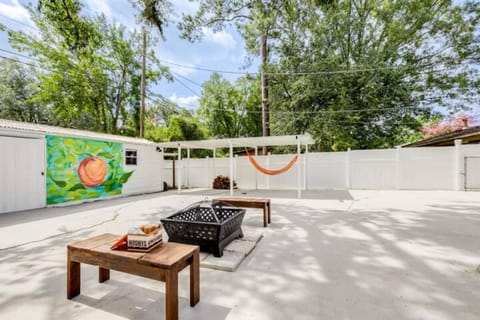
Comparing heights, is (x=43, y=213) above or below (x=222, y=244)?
below

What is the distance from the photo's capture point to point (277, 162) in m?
8.60

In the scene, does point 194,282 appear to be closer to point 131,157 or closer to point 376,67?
point 131,157

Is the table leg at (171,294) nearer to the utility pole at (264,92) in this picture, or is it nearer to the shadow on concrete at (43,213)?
the shadow on concrete at (43,213)

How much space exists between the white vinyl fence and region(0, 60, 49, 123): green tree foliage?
567 inches

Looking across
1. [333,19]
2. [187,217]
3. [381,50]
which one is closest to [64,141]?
[187,217]

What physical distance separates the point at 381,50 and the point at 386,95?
222cm

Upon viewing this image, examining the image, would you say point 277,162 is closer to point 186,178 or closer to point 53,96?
point 186,178

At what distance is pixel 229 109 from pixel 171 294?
1702 cm

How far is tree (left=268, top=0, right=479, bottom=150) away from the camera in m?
9.30

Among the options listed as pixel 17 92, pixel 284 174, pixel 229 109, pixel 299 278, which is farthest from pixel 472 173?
pixel 17 92

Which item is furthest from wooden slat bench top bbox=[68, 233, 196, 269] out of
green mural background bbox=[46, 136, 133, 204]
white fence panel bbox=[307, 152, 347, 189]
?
white fence panel bbox=[307, 152, 347, 189]

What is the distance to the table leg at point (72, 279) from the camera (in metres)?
1.69

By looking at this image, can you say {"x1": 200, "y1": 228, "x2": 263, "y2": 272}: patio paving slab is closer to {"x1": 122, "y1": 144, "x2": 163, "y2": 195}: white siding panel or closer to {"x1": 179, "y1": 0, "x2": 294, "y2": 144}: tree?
{"x1": 179, "y1": 0, "x2": 294, "y2": 144}: tree

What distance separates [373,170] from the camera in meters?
7.74
